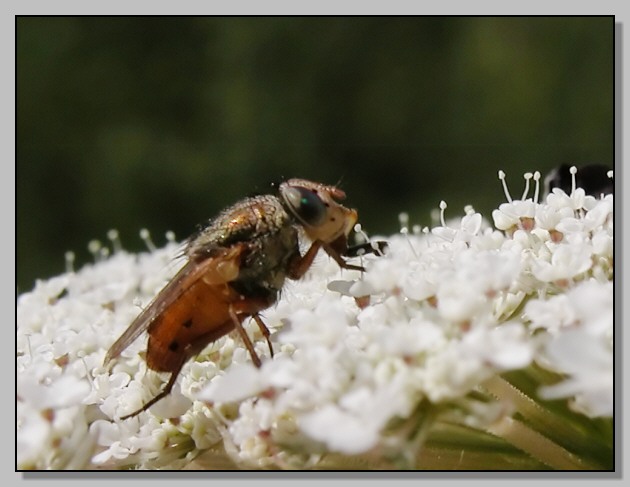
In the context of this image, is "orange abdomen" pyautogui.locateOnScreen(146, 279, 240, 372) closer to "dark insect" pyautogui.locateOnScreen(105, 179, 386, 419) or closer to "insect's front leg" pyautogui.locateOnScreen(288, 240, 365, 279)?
"dark insect" pyautogui.locateOnScreen(105, 179, 386, 419)

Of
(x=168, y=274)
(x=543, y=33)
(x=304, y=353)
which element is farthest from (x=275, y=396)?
(x=543, y=33)

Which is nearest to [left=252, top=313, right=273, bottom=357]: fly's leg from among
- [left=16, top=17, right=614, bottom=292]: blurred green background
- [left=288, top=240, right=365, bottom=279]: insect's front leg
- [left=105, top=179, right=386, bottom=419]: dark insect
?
[left=105, top=179, right=386, bottom=419]: dark insect

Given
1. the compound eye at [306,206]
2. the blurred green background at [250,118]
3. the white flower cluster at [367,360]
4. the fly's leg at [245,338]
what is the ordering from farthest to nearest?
1. the blurred green background at [250,118]
2. the compound eye at [306,206]
3. the fly's leg at [245,338]
4. the white flower cluster at [367,360]

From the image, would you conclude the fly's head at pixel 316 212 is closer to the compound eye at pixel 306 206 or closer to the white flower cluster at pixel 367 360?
the compound eye at pixel 306 206

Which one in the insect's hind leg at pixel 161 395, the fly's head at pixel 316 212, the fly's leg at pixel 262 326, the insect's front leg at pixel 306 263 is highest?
the fly's head at pixel 316 212

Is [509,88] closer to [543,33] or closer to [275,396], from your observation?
[543,33]

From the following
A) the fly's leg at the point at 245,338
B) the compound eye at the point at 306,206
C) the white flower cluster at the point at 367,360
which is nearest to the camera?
the white flower cluster at the point at 367,360

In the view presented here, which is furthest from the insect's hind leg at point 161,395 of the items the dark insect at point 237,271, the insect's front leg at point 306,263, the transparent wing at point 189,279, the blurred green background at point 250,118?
the blurred green background at point 250,118

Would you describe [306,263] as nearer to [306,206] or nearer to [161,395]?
[306,206]

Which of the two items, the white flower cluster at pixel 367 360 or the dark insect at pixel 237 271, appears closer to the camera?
the white flower cluster at pixel 367 360
